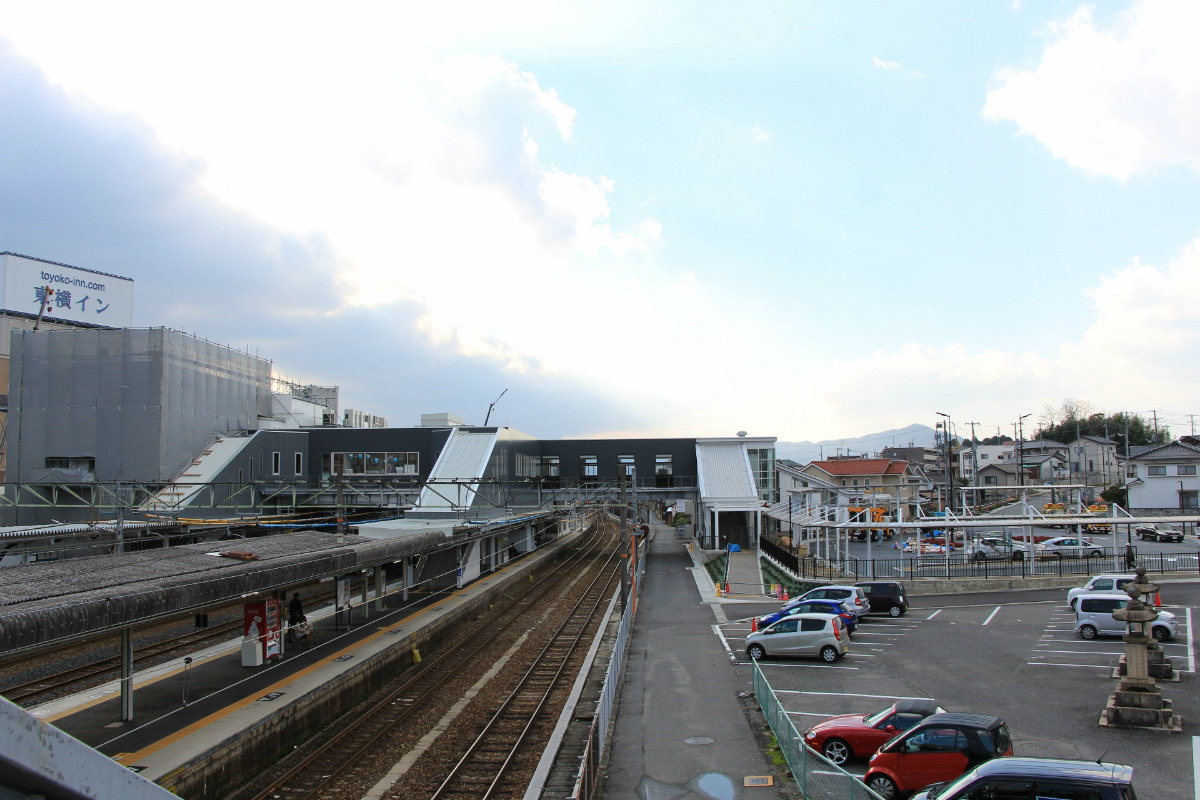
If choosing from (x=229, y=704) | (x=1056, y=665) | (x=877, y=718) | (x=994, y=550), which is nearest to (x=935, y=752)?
(x=877, y=718)

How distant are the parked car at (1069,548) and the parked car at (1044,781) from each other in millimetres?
35347

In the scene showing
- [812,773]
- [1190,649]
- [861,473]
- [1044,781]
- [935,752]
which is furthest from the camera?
[861,473]

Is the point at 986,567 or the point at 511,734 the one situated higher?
the point at 986,567

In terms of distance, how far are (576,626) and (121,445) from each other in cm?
3448

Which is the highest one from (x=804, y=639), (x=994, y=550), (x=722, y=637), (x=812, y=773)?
(x=812, y=773)

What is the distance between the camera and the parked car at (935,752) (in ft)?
36.1

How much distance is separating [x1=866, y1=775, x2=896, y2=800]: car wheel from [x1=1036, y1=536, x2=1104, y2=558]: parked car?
33749 mm

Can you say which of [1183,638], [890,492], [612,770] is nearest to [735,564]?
[1183,638]

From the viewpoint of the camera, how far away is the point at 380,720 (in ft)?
56.6

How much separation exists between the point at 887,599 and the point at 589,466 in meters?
34.1

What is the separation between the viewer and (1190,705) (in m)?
15.6

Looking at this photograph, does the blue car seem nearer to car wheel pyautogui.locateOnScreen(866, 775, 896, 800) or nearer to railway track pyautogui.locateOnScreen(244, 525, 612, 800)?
railway track pyautogui.locateOnScreen(244, 525, 612, 800)

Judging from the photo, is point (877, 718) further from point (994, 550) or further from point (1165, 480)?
point (1165, 480)

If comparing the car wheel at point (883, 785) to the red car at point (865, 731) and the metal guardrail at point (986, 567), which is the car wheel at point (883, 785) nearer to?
the red car at point (865, 731)
